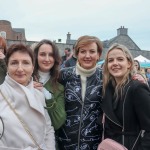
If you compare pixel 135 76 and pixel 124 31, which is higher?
pixel 124 31

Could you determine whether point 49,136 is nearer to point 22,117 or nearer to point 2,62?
point 22,117

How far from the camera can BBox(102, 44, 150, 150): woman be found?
3.04 metres

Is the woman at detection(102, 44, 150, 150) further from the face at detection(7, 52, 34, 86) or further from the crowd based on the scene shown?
the face at detection(7, 52, 34, 86)

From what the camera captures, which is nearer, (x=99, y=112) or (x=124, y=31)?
(x=99, y=112)

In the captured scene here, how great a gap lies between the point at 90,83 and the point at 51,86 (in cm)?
43

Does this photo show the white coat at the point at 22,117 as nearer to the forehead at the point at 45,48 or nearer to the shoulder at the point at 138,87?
the forehead at the point at 45,48

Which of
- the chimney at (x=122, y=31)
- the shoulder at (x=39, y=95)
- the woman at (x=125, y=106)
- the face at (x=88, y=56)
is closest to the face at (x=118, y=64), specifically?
the woman at (x=125, y=106)

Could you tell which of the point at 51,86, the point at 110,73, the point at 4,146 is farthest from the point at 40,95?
the point at 110,73

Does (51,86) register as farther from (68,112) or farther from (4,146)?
(4,146)

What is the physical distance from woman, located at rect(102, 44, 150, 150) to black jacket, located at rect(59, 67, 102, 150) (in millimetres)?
158

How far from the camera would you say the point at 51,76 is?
3.58 metres

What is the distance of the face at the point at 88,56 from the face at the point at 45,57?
0.33m

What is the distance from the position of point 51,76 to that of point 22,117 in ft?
2.97

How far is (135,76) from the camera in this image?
10.8 ft
